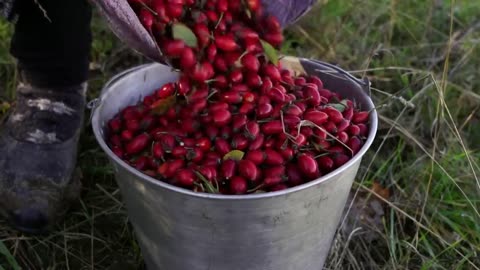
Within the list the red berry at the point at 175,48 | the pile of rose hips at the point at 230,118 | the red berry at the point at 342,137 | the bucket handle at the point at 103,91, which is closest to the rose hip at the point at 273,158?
the pile of rose hips at the point at 230,118

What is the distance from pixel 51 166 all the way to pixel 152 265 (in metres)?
0.35

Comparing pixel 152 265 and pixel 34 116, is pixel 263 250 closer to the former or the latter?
pixel 152 265

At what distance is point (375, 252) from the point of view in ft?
4.44

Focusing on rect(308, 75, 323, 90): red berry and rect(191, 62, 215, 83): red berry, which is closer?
rect(191, 62, 215, 83): red berry

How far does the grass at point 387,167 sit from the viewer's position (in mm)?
1295

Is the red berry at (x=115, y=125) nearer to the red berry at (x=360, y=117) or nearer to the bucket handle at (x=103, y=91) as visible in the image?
the bucket handle at (x=103, y=91)

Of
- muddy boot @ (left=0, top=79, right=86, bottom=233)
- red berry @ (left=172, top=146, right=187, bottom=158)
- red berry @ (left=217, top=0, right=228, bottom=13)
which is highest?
red berry @ (left=217, top=0, right=228, bottom=13)

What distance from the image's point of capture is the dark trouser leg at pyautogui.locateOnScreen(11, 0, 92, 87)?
4.16 ft

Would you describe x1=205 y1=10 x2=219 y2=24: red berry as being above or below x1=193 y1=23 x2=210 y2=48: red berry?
above

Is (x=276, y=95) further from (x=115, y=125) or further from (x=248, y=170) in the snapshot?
(x=115, y=125)

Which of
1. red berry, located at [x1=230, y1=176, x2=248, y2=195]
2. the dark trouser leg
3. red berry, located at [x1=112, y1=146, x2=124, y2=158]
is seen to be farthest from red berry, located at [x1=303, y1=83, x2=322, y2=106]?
the dark trouser leg

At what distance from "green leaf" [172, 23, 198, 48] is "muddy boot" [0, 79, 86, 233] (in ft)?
1.66

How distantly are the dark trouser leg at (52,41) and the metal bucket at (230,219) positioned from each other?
233mm

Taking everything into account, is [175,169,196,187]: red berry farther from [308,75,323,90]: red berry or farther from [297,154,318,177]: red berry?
[308,75,323,90]: red berry
